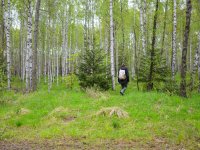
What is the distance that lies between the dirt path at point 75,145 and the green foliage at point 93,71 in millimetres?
7663

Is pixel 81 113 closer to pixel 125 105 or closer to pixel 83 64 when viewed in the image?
pixel 125 105

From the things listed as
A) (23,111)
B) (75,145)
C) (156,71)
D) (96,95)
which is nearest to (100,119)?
(75,145)

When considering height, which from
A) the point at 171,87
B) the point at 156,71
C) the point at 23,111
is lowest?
the point at 23,111

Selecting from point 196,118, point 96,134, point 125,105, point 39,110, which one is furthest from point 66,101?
point 196,118

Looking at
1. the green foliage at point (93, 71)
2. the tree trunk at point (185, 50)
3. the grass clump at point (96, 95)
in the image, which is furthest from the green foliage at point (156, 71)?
the grass clump at point (96, 95)

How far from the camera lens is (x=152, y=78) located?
49.6 feet

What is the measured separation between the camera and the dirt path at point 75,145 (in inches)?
278

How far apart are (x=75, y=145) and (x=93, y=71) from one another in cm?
834

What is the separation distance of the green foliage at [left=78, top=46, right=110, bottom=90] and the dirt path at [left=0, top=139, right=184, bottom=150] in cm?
766

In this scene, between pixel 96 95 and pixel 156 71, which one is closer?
pixel 96 95

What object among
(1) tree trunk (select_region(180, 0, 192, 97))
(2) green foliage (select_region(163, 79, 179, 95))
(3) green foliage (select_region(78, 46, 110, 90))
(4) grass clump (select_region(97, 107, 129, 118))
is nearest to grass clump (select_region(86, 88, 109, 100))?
(3) green foliage (select_region(78, 46, 110, 90))

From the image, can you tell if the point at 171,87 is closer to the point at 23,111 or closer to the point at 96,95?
the point at 96,95

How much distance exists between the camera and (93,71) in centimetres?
1534

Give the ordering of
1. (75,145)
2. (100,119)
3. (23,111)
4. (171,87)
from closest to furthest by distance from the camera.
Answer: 1. (75,145)
2. (100,119)
3. (23,111)
4. (171,87)
